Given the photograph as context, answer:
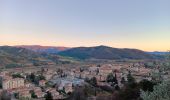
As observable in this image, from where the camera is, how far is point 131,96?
20.6 metres

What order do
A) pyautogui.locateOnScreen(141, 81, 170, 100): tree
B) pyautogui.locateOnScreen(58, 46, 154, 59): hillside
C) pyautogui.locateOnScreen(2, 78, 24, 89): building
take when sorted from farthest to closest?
1. pyautogui.locateOnScreen(58, 46, 154, 59): hillside
2. pyautogui.locateOnScreen(2, 78, 24, 89): building
3. pyautogui.locateOnScreen(141, 81, 170, 100): tree

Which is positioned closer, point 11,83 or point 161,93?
point 161,93

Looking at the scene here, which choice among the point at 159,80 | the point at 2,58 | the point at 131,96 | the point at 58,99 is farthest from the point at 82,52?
the point at 159,80

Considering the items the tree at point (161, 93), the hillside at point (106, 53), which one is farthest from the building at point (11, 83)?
the hillside at point (106, 53)

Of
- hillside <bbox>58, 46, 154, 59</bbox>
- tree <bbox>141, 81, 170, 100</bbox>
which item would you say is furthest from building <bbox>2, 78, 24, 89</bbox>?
hillside <bbox>58, 46, 154, 59</bbox>

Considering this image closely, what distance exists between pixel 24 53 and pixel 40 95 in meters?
106

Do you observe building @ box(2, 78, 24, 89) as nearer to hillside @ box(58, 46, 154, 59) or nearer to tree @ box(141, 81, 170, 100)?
tree @ box(141, 81, 170, 100)

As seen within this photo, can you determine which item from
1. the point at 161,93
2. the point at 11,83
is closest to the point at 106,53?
the point at 11,83

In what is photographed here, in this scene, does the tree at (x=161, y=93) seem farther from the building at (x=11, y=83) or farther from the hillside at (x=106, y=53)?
the hillside at (x=106, y=53)

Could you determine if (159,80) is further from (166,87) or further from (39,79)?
(39,79)

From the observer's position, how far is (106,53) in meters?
161

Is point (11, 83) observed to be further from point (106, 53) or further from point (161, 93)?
point (106, 53)

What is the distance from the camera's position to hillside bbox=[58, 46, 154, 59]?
156m

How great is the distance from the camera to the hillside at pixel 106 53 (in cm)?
15650
